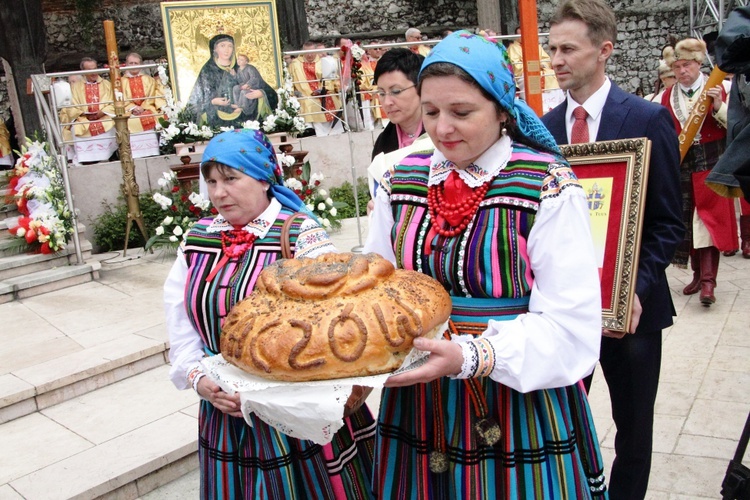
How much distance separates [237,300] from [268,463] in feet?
1.84

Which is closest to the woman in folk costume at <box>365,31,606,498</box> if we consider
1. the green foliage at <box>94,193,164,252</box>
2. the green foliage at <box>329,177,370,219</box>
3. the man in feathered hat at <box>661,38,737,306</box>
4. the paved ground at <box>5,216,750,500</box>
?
the paved ground at <box>5,216,750,500</box>

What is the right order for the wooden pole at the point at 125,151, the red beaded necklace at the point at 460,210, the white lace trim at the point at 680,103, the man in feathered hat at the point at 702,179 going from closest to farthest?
A: the red beaded necklace at the point at 460,210 → the man in feathered hat at the point at 702,179 → the white lace trim at the point at 680,103 → the wooden pole at the point at 125,151

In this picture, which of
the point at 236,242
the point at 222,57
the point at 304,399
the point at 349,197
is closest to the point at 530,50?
the point at 236,242

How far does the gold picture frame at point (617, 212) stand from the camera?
6.69 ft

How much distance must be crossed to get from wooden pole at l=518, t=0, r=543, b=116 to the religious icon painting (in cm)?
606

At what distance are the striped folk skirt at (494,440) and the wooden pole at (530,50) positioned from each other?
2.56 m

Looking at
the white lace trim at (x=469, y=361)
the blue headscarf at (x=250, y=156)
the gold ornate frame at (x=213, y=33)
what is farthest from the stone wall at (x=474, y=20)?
the white lace trim at (x=469, y=361)

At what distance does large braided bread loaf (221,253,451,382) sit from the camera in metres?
1.42

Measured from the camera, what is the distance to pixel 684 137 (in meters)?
3.20

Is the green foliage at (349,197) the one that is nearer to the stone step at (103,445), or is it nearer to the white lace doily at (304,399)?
the stone step at (103,445)

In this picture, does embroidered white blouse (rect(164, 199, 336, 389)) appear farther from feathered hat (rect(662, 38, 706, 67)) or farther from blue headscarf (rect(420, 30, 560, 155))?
feathered hat (rect(662, 38, 706, 67))

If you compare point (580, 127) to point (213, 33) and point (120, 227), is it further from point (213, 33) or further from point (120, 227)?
point (213, 33)

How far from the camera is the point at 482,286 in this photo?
1.59 metres

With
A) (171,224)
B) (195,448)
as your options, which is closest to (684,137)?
(195,448)
